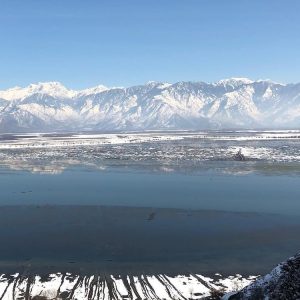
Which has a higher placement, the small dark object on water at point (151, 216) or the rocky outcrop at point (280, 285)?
the rocky outcrop at point (280, 285)

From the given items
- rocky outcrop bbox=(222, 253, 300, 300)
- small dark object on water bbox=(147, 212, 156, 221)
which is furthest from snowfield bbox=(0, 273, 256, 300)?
small dark object on water bbox=(147, 212, 156, 221)

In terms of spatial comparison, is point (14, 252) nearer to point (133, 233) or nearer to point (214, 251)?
point (133, 233)

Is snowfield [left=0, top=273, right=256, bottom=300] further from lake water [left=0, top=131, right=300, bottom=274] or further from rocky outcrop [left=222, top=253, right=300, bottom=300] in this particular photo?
rocky outcrop [left=222, top=253, right=300, bottom=300]

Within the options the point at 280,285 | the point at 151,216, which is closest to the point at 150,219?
the point at 151,216

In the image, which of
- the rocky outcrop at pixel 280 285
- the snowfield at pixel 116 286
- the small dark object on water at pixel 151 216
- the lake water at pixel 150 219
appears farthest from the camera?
the small dark object on water at pixel 151 216

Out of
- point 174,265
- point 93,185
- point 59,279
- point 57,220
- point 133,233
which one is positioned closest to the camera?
point 59,279

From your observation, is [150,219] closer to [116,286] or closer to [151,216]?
[151,216]

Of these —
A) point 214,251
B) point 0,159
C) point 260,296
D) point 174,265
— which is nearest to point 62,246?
point 174,265

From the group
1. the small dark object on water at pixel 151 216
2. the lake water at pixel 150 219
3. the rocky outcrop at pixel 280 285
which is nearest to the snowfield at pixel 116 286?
the lake water at pixel 150 219

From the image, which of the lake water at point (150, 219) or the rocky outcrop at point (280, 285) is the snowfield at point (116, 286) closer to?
the lake water at point (150, 219)
